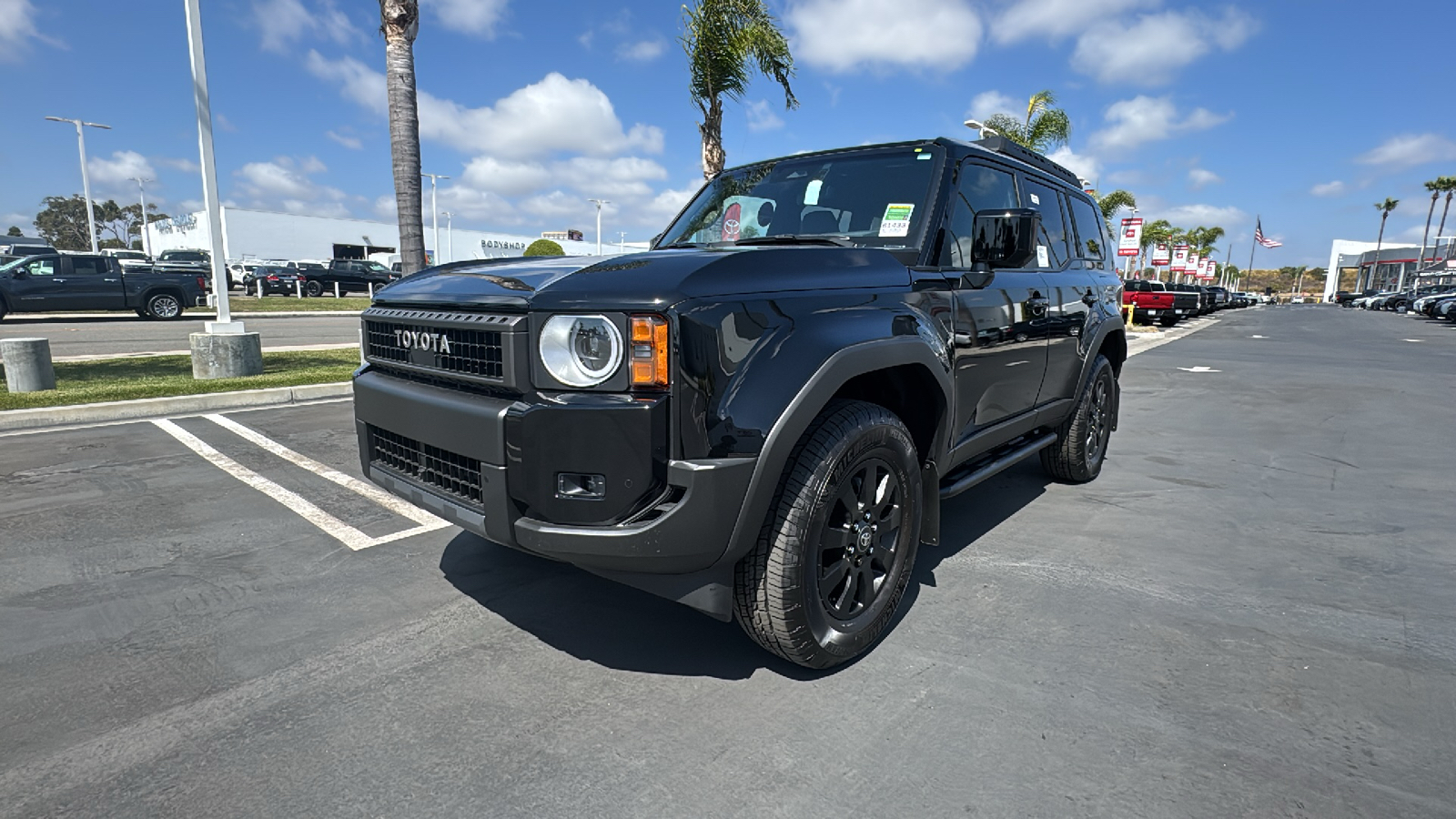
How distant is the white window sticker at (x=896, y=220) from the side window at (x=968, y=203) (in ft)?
0.61

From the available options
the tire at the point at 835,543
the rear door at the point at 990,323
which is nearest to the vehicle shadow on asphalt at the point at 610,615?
the tire at the point at 835,543

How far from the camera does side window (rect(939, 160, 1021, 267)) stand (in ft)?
10.8

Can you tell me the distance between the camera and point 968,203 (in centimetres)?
345

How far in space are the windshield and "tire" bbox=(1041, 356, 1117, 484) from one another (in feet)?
7.15

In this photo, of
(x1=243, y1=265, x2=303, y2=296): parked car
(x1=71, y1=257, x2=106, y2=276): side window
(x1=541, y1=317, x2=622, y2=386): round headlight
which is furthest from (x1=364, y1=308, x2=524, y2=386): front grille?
(x1=243, y1=265, x2=303, y2=296): parked car

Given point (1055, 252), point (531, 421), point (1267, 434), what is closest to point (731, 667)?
point (531, 421)

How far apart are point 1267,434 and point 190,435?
924 centimetres

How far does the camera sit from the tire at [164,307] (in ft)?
63.8

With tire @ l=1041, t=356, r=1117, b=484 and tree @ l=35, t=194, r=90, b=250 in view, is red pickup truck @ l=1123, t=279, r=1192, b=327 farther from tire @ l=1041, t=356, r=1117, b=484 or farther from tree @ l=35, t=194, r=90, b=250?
tree @ l=35, t=194, r=90, b=250

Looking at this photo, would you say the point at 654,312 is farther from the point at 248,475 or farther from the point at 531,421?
the point at 248,475

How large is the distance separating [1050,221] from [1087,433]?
144cm

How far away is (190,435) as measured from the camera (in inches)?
241

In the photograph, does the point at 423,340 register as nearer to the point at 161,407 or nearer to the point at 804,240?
the point at 804,240

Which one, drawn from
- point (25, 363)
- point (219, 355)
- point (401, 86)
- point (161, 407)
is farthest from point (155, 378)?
point (401, 86)
